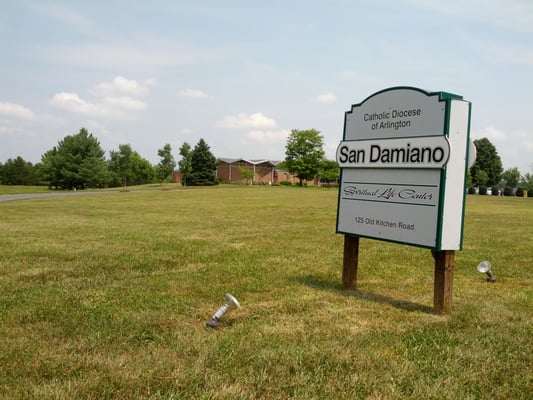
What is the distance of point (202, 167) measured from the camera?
74125 mm

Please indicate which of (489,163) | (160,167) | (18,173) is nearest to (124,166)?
(160,167)

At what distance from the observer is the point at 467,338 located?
3.98 m

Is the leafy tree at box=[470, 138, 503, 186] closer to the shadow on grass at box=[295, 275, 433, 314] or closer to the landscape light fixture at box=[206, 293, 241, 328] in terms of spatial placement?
the shadow on grass at box=[295, 275, 433, 314]

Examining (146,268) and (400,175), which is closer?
(400,175)

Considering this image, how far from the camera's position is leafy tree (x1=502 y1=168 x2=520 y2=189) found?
8825cm

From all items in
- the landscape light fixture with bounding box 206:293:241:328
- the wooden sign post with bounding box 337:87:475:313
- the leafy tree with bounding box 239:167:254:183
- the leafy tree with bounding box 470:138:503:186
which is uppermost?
the leafy tree with bounding box 470:138:503:186

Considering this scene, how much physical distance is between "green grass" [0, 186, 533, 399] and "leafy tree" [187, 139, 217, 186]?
66.0 metres

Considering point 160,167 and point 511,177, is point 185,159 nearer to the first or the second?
point 160,167

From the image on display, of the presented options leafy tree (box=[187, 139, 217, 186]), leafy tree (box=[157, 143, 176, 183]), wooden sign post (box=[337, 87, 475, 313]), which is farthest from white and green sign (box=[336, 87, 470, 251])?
leafy tree (box=[157, 143, 176, 183])

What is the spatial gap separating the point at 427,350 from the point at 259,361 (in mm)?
1378

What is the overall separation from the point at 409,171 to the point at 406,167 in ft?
0.17

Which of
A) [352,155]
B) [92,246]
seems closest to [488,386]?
[352,155]

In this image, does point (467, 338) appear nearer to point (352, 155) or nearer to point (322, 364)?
point (322, 364)

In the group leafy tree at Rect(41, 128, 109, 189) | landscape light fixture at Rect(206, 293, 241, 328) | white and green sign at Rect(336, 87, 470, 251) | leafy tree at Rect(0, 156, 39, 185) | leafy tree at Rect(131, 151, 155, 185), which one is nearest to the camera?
landscape light fixture at Rect(206, 293, 241, 328)
